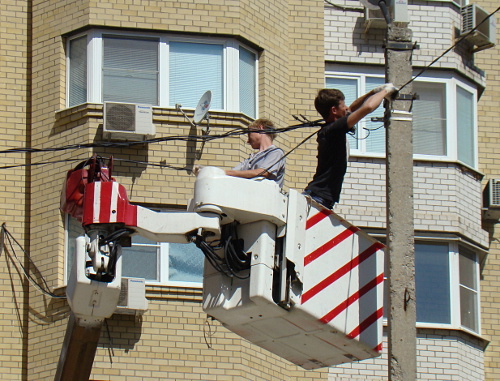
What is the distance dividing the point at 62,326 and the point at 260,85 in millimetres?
4390

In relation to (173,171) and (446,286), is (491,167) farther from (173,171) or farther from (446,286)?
(173,171)

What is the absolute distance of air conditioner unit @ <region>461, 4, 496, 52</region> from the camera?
22.0m

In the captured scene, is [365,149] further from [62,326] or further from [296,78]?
[62,326]

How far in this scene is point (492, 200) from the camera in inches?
851

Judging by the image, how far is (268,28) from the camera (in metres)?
21.1

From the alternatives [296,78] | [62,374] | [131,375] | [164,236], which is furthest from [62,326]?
[164,236]

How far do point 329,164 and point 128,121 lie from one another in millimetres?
6125

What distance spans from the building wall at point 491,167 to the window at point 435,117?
0.98ft

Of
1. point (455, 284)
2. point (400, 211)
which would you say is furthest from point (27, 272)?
point (400, 211)

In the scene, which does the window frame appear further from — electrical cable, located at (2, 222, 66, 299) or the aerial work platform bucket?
the aerial work platform bucket

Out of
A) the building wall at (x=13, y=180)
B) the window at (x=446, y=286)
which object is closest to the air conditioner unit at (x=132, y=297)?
the building wall at (x=13, y=180)

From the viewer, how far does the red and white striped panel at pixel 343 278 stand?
13.2m

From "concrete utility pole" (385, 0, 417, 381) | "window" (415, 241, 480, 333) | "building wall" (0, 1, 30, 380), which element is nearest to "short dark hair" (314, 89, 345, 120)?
"concrete utility pole" (385, 0, 417, 381)

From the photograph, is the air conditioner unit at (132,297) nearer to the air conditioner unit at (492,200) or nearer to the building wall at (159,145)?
the building wall at (159,145)
